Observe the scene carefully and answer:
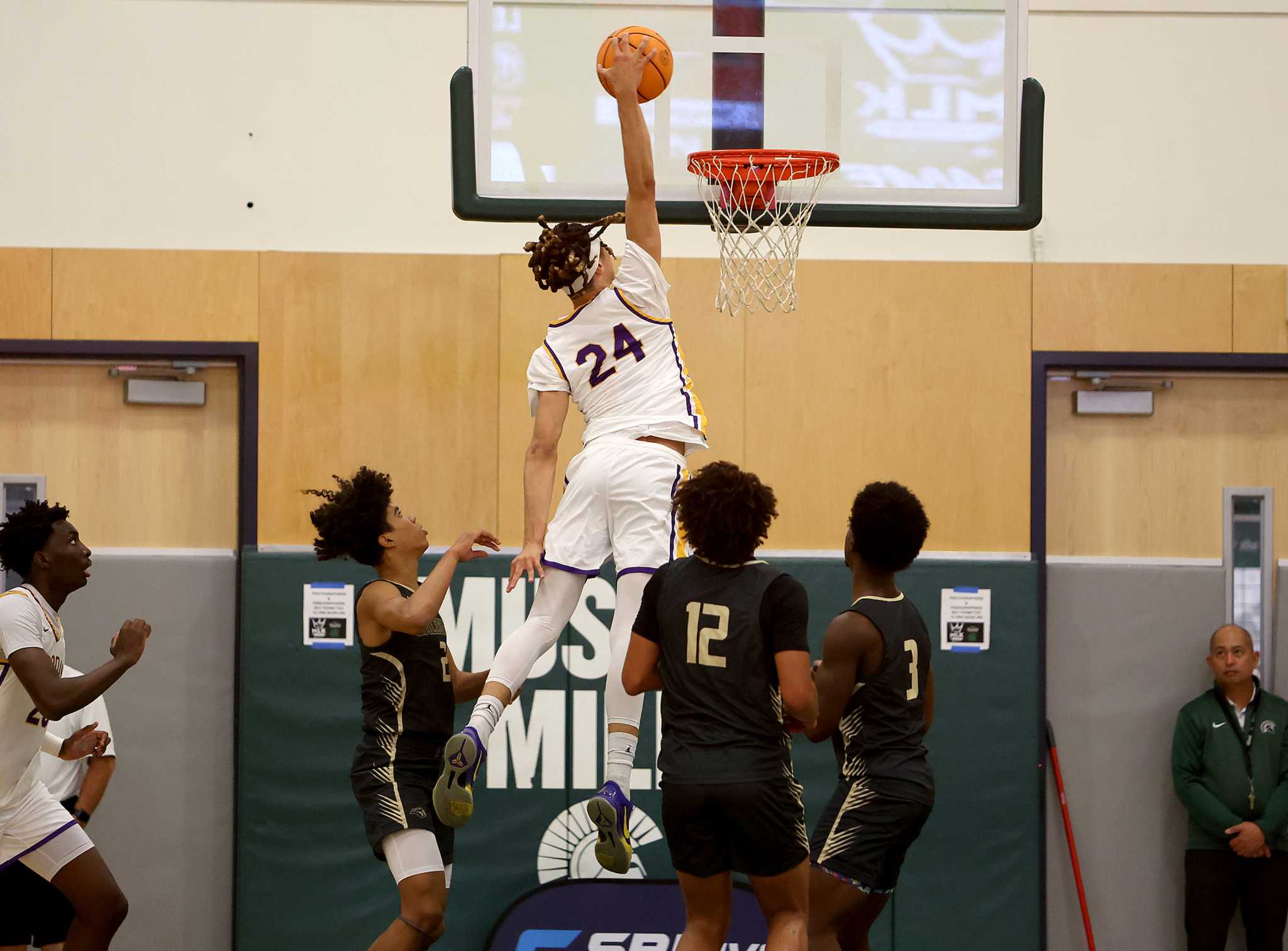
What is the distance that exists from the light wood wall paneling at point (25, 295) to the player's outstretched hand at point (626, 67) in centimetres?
446

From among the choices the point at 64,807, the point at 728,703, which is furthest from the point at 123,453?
the point at 728,703

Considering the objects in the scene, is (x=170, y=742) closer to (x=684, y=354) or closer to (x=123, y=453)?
(x=123, y=453)

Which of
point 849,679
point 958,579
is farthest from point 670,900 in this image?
point 849,679

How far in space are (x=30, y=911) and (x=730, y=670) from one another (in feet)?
12.4

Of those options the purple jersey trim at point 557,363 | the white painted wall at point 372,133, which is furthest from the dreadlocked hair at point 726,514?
the white painted wall at point 372,133

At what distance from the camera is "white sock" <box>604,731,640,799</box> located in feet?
13.4

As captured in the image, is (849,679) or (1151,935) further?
(1151,935)

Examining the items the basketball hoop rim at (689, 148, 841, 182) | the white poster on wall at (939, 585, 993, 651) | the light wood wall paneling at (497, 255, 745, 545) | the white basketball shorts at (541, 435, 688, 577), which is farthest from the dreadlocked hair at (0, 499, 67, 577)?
the white poster on wall at (939, 585, 993, 651)

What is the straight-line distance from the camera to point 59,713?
4809mm

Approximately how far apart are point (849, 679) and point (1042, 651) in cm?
370

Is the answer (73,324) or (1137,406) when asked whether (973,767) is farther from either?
(73,324)

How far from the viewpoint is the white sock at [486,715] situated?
3.98 metres

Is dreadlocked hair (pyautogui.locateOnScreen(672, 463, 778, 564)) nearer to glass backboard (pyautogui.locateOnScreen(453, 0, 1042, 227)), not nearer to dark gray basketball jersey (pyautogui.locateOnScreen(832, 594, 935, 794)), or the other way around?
dark gray basketball jersey (pyautogui.locateOnScreen(832, 594, 935, 794))

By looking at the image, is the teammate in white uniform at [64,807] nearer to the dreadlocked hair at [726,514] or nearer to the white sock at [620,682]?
the white sock at [620,682]
